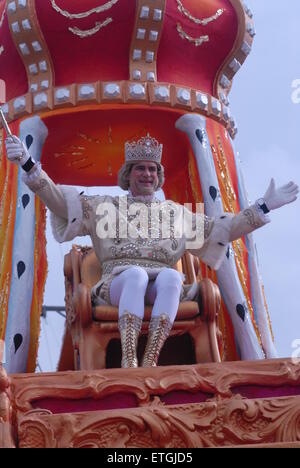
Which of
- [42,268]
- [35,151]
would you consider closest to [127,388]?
[42,268]

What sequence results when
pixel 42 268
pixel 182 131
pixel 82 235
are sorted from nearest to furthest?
1. pixel 82 235
2. pixel 42 268
3. pixel 182 131

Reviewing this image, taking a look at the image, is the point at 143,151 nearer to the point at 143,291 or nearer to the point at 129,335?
the point at 143,291

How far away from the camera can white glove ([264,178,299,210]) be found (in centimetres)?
507

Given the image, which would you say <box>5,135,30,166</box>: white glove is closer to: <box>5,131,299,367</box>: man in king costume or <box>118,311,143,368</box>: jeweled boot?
<box>5,131,299,367</box>: man in king costume

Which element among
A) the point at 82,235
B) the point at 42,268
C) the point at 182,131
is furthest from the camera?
the point at 182,131

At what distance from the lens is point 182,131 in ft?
22.8

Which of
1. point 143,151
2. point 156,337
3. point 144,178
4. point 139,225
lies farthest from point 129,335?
point 143,151

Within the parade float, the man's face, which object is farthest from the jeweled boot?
the man's face


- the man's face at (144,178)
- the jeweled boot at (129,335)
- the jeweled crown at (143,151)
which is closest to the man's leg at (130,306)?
the jeweled boot at (129,335)

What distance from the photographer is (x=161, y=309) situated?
15.4 ft

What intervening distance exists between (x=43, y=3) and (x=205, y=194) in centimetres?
186

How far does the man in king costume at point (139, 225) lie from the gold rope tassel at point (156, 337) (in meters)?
0.12

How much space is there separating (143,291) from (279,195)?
37.4 inches
